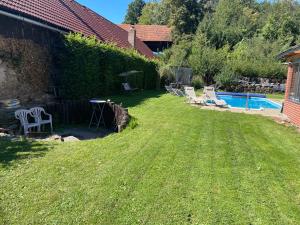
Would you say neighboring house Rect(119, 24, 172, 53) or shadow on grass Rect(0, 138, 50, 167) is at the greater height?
neighboring house Rect(119, 24, 172, 53)

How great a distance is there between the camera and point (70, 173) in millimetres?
5527

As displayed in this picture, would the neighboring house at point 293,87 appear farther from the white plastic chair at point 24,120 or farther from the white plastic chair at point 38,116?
the white plastic chair at point 24,120

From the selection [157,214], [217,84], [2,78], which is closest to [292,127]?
[157,214]

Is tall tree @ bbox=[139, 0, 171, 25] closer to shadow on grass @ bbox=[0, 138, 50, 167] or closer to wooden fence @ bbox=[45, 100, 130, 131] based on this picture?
wooden fence @ bbox=[45, 100, 130, 131]

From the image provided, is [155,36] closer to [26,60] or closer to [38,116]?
[26,60]

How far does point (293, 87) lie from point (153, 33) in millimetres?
36777

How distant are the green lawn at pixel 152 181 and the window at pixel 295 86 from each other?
3958 mm

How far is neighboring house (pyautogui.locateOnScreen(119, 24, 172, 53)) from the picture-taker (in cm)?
4642

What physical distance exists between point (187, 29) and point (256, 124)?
34925 mm

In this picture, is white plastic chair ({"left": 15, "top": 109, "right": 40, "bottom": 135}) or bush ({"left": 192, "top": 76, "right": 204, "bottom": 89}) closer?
white plastic chair ({"left": 15, "top": 109, "right": 40, "bottom": 135})

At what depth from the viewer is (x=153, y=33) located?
47594 mm

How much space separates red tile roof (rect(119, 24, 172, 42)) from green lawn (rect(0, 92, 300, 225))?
129 ft

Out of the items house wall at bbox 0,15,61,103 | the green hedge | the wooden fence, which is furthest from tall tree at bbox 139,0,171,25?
the wooden fence

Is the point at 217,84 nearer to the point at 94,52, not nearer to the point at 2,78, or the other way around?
the point at 94,52
